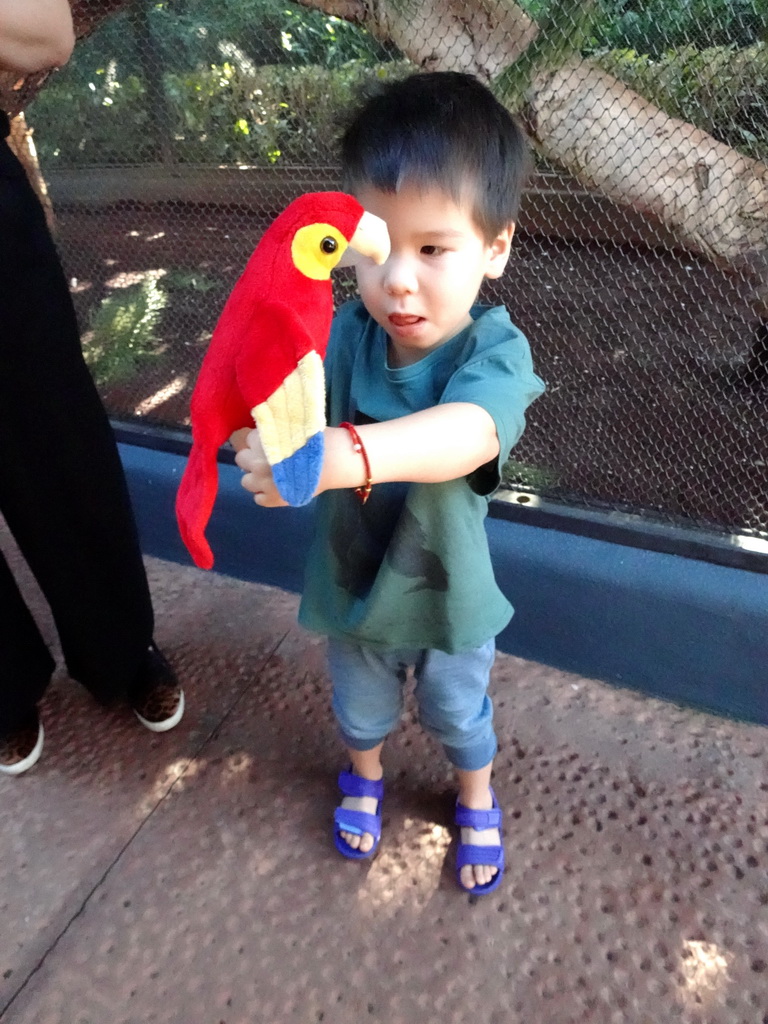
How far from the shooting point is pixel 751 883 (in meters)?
1.38

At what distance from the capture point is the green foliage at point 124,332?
216 centimetres

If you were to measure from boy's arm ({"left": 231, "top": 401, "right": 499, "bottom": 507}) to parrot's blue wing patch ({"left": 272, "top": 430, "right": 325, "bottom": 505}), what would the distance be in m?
0.04

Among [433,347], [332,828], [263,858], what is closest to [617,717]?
[332,828]

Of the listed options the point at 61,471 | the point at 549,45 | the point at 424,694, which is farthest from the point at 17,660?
the point at 549,45

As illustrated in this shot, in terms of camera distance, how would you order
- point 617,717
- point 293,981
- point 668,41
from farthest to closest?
1. point 617,717
2. point 668,41
3. point 293,981

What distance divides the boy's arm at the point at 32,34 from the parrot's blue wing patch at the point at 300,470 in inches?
31.4

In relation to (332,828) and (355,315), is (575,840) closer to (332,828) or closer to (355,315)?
(332,828)

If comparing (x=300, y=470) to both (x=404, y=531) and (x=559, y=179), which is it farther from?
→ (x=559, y=179)

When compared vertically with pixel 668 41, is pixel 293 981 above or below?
below

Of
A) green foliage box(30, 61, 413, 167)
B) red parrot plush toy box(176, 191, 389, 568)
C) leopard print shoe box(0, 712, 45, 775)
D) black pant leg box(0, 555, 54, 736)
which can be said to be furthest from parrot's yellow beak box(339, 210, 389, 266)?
leopard print shoe box(0, 712, 45, 775)

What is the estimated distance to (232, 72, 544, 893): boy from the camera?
0.87 m

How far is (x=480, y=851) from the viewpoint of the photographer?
140 centimetres

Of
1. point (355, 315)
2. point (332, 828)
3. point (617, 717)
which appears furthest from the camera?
point (617, 717)

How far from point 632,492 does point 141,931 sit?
137 cm
